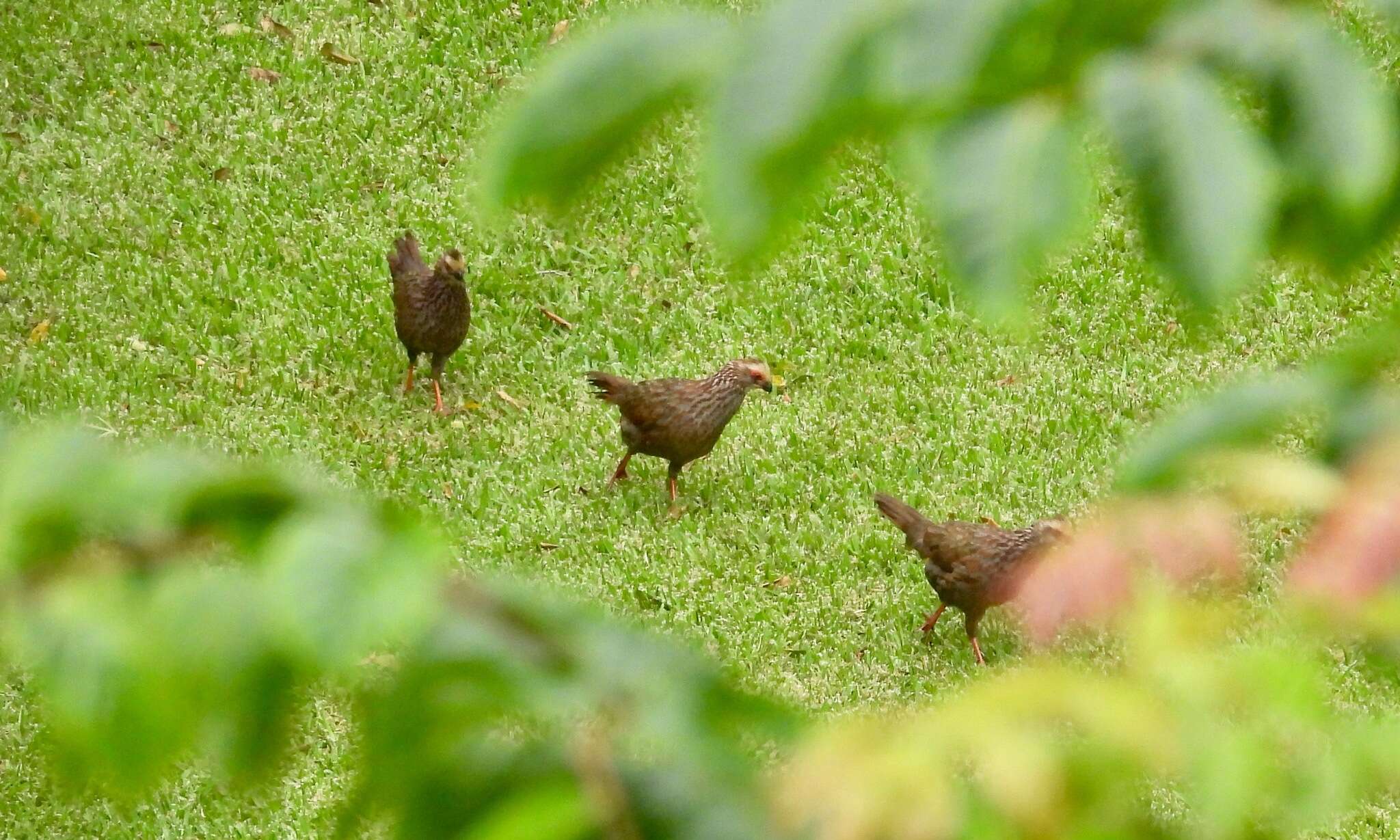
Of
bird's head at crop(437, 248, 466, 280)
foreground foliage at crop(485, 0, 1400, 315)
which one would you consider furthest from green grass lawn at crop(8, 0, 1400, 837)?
foreground foliage at crop(485, 0, 1400, 315)

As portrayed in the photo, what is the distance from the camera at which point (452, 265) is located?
7.07 metres

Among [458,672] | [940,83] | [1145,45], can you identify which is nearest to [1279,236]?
[1145,45]

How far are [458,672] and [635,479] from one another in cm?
598

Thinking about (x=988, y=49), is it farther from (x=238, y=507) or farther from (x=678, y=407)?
(x=678, y=407)

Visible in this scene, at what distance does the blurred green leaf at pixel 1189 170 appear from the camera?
92 centimetres

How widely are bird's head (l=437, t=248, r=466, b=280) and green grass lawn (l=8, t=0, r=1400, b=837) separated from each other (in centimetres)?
66

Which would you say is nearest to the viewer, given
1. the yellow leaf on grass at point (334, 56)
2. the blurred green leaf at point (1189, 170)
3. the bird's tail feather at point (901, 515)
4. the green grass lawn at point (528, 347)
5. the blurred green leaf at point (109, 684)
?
the blurred green leaf at point (1189, 170)

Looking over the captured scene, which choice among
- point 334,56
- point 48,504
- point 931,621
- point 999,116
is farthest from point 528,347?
point 999,116

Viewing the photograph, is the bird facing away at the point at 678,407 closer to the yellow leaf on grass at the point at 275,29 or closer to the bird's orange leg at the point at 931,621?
the bird's orange leg at the point at 931,621

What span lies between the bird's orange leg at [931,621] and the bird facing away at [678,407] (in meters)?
1.15

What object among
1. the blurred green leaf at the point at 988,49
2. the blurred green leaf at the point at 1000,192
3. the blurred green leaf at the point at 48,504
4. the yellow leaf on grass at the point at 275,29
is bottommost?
the yellow leaf on grass at the point at 275,29

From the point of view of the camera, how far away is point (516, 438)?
285 inches

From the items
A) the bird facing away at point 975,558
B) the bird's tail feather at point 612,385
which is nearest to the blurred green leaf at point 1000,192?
the bird facing away at point 975,558

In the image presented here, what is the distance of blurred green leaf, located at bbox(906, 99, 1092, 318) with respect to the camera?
3.04 feet
